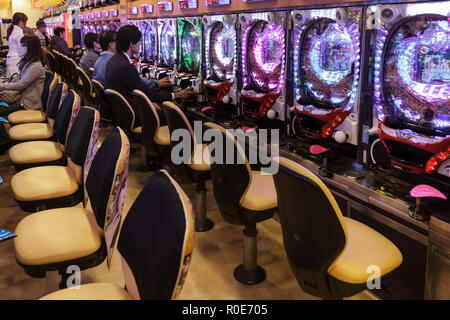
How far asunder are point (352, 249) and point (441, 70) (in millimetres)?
810

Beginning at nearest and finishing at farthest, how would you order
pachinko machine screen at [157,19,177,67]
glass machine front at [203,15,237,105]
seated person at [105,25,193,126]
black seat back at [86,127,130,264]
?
black seat back at [86,127,130,264]
glass machine front at [203,15,237,105]
seated person at [105,25,193,126]
pachinko machine screen at [157,19,177,67]

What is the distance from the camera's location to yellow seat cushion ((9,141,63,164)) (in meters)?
2.94

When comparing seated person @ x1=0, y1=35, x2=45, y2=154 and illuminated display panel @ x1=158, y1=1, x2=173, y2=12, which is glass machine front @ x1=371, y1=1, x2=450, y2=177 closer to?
illuminated display panel @ x1=158, y1=1, x2=173, y2=12

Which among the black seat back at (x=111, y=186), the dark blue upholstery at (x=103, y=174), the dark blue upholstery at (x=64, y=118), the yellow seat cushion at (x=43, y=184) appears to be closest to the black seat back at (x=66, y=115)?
the dark blue upholstery at (x=64, y=118)

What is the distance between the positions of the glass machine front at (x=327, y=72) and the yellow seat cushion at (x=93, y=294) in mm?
1357

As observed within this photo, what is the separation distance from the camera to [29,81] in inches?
172

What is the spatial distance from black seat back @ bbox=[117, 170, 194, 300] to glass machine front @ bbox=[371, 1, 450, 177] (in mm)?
1121

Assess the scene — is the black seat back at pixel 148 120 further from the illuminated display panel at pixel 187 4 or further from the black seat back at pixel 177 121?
the illuminated display panel at pixel 187 4

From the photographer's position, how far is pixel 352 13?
211 centimetres

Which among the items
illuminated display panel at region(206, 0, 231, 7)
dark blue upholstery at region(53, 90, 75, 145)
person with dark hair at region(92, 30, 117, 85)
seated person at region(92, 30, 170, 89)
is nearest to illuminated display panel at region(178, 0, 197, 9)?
illuminated display panel at region(206, 0, 231, 7)

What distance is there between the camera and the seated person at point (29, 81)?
14.1 feet

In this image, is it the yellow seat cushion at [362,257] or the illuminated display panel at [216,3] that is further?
the illuminated display panel at [216,3]
